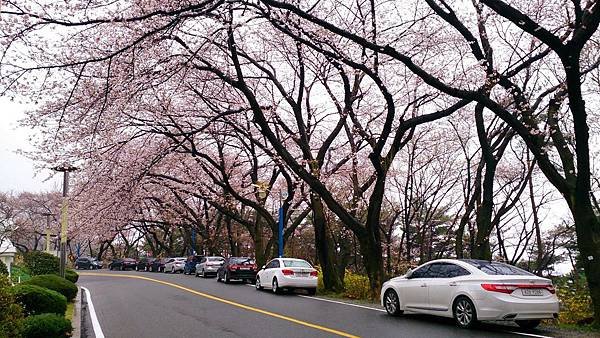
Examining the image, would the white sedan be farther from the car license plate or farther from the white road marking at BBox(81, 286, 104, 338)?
the white road marking at BBox(81, 286, 104, 338)

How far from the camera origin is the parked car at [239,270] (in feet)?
101

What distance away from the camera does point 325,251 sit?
23578mm

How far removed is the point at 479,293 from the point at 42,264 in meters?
20.8

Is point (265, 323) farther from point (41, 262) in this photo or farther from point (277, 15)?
point (41, 262)

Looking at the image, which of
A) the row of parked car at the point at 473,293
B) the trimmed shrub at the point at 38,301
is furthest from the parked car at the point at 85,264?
the row of parked car at the point at 473,293

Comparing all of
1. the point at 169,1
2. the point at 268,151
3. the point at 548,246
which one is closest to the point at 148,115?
the point at 268,151

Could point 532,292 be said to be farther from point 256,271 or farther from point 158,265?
point 158,265

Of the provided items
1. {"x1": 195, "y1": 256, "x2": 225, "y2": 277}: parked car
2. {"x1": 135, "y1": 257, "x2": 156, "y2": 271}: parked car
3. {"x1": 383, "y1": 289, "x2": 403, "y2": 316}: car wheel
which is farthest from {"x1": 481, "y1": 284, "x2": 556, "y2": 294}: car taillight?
{"x1": 135, "y1": 257, "x2": 156, "y2": 271}: parked car

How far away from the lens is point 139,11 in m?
13.5

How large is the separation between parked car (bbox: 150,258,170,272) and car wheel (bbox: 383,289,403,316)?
136 ft

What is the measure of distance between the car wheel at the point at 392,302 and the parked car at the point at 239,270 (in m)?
17.0

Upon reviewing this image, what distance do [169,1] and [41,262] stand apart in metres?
17.3

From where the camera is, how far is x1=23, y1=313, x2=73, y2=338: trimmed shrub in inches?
391

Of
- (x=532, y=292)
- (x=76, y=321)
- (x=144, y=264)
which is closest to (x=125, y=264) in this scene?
(x=144, y=264)
